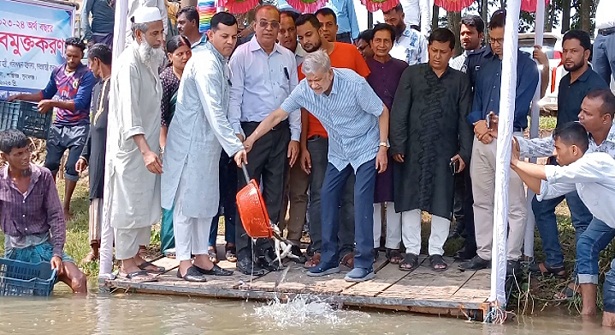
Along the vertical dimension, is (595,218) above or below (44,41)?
below

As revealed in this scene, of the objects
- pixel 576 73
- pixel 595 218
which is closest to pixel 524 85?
pixel 576 73

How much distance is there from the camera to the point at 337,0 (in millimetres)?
9703

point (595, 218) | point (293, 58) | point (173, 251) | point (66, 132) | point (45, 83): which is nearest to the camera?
point (595, 218)

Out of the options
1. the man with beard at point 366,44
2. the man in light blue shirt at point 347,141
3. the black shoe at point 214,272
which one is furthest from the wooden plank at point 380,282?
the man with beard at point 366,44

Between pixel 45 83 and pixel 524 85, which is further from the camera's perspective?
pixel 45 83

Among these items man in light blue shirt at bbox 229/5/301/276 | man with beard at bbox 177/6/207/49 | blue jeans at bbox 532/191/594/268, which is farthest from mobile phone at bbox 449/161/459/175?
man with beard at bbox 177/6/207/49

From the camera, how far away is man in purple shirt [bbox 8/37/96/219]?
8.85 meters

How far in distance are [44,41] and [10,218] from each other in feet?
12.0

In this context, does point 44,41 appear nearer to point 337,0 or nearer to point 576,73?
point 337,0

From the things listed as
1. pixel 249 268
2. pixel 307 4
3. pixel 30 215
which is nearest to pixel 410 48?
pixel 307 4

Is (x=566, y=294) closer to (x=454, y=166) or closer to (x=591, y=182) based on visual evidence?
(x=591, y=182)

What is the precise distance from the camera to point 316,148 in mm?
7277

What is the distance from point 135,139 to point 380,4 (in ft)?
12.0

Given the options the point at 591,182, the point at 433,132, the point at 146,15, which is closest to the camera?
the point at 591,182
